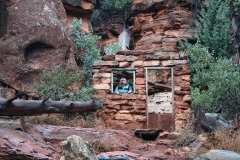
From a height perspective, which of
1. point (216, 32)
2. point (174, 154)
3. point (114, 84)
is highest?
point (216, 32)

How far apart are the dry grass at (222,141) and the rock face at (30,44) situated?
678cm

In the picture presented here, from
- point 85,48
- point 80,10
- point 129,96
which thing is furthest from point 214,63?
point 80,10

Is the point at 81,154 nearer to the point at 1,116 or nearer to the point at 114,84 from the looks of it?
the point at 1,116

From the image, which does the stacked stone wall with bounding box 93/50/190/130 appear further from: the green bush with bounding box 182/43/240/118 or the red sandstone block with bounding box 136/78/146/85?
the green bush with bounding box 182/43/240/118

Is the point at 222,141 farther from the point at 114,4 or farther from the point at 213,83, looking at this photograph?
the point at 114,4

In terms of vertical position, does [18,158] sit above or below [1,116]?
below

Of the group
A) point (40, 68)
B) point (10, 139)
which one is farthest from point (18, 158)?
point (40, 68)

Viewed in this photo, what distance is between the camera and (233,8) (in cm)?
1459

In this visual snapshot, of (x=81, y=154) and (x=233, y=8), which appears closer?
(x=81, y=154)

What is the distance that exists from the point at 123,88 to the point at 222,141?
400 cm

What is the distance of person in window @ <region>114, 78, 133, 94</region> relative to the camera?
10.2 m

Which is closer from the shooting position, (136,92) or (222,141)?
(222,141)

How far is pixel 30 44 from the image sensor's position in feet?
41.9

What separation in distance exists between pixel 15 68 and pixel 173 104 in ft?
19.1
